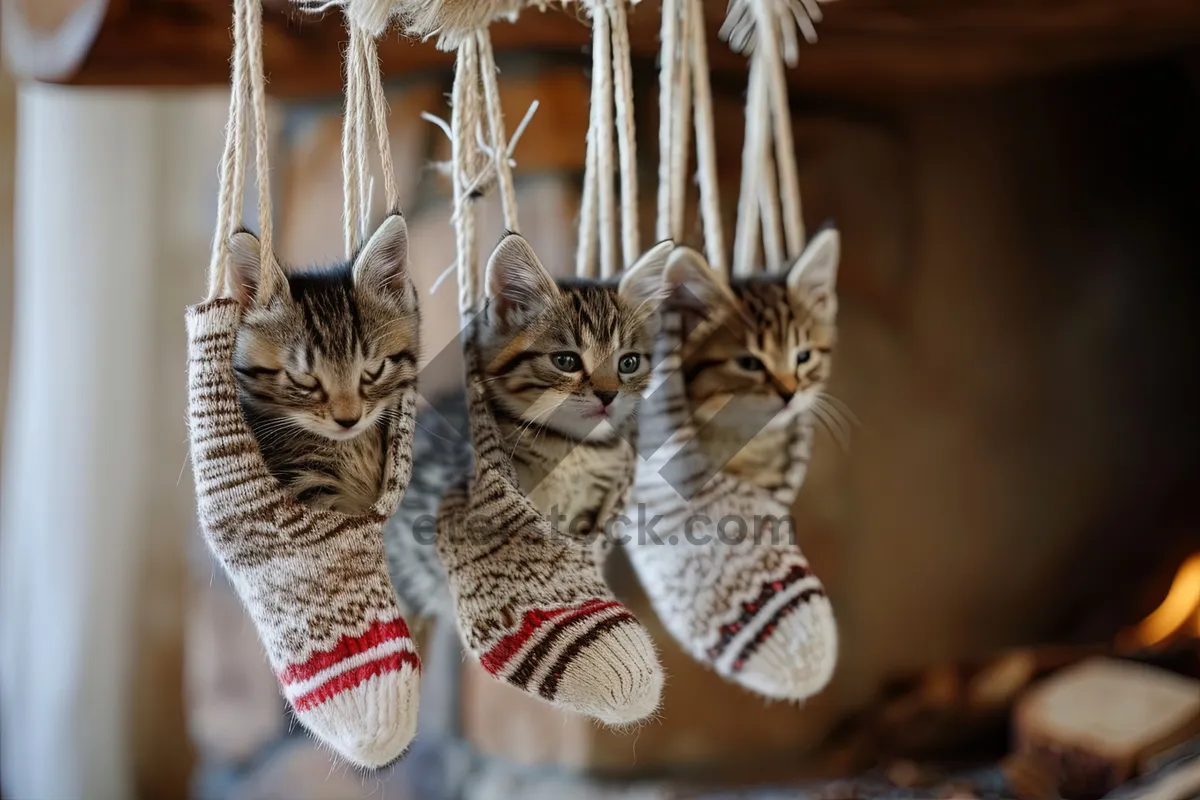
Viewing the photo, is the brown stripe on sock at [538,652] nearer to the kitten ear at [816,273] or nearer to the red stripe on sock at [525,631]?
the red stripe on sock at [525,631]

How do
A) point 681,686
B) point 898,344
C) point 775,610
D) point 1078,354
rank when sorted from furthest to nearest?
point 1078,354 < point 898,344 < point 681,686 < point 775,610

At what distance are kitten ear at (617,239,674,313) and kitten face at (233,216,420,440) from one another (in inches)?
4.7

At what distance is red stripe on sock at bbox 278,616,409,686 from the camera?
395 mm

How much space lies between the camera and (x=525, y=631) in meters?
0.44

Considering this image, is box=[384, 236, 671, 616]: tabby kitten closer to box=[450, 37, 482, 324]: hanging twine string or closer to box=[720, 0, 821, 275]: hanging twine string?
box=[450, 37, 482, 324]: hanging twine string

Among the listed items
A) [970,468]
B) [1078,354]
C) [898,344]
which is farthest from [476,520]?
[1078,354]

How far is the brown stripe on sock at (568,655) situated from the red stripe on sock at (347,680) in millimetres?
75

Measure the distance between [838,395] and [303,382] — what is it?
0.80m

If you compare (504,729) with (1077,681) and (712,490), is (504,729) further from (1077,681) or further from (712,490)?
(1077,681)

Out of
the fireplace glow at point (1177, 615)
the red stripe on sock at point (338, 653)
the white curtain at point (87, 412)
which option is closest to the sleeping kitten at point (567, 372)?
the red stripe on sock at point (338, 653)

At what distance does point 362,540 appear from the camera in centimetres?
41

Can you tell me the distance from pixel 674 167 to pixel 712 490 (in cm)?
20

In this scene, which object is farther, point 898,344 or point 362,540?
point 898,344

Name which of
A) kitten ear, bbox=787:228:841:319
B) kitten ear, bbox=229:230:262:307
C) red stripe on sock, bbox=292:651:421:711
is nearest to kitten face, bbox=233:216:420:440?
kitten ear, bbox=229:230:262:307
